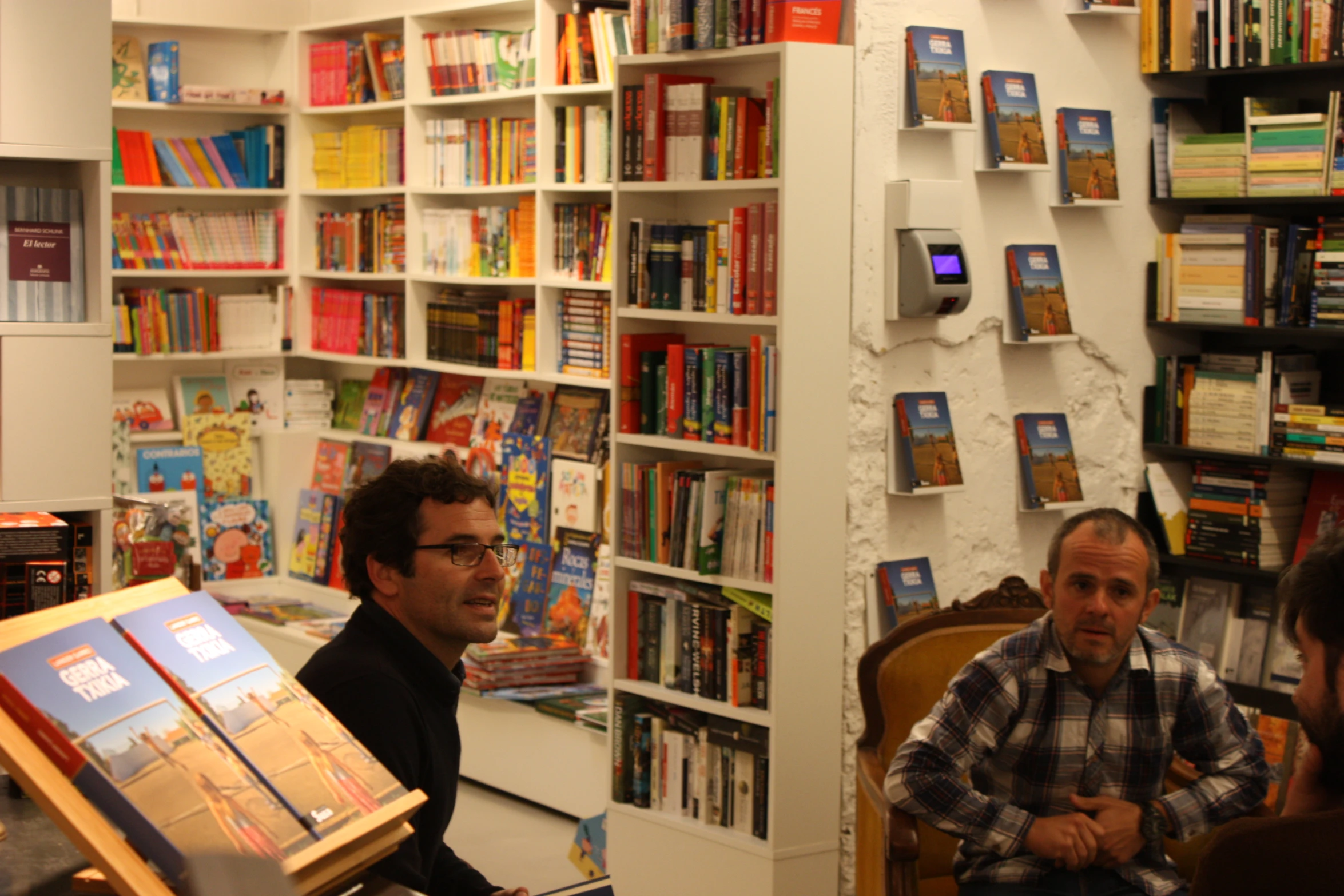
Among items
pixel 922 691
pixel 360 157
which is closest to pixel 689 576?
pixel 922 691

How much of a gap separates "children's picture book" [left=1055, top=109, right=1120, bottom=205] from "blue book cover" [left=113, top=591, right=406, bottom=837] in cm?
324

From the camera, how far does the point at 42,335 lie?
316 centimetres

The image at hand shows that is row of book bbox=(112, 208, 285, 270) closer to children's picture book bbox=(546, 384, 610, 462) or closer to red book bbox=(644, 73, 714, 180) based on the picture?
children's picture book bbox=(546, 384, 610, 462)

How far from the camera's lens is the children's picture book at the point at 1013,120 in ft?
12.7

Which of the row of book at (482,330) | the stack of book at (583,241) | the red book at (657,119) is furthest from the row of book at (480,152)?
the red book at (657,119)

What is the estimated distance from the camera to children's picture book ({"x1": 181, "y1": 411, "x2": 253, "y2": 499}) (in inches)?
260

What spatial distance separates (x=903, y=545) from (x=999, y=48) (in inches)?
55.3

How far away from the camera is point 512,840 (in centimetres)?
484

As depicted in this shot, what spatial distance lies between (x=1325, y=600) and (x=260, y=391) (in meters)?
5.68

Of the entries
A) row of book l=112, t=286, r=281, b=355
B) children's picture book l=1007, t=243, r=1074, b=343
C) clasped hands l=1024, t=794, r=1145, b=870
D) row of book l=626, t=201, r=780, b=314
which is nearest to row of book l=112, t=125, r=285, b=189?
row of book l=112, t=286, r=281, b=355

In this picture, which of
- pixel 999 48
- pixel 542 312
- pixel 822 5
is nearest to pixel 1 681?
pixel 822 5

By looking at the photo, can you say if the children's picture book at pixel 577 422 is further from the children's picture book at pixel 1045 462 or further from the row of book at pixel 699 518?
the children's picture book at pixel 1045 462

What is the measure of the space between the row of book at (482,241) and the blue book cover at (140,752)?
4254 millimetres

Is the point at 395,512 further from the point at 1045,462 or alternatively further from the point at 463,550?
the point at 1045,462
